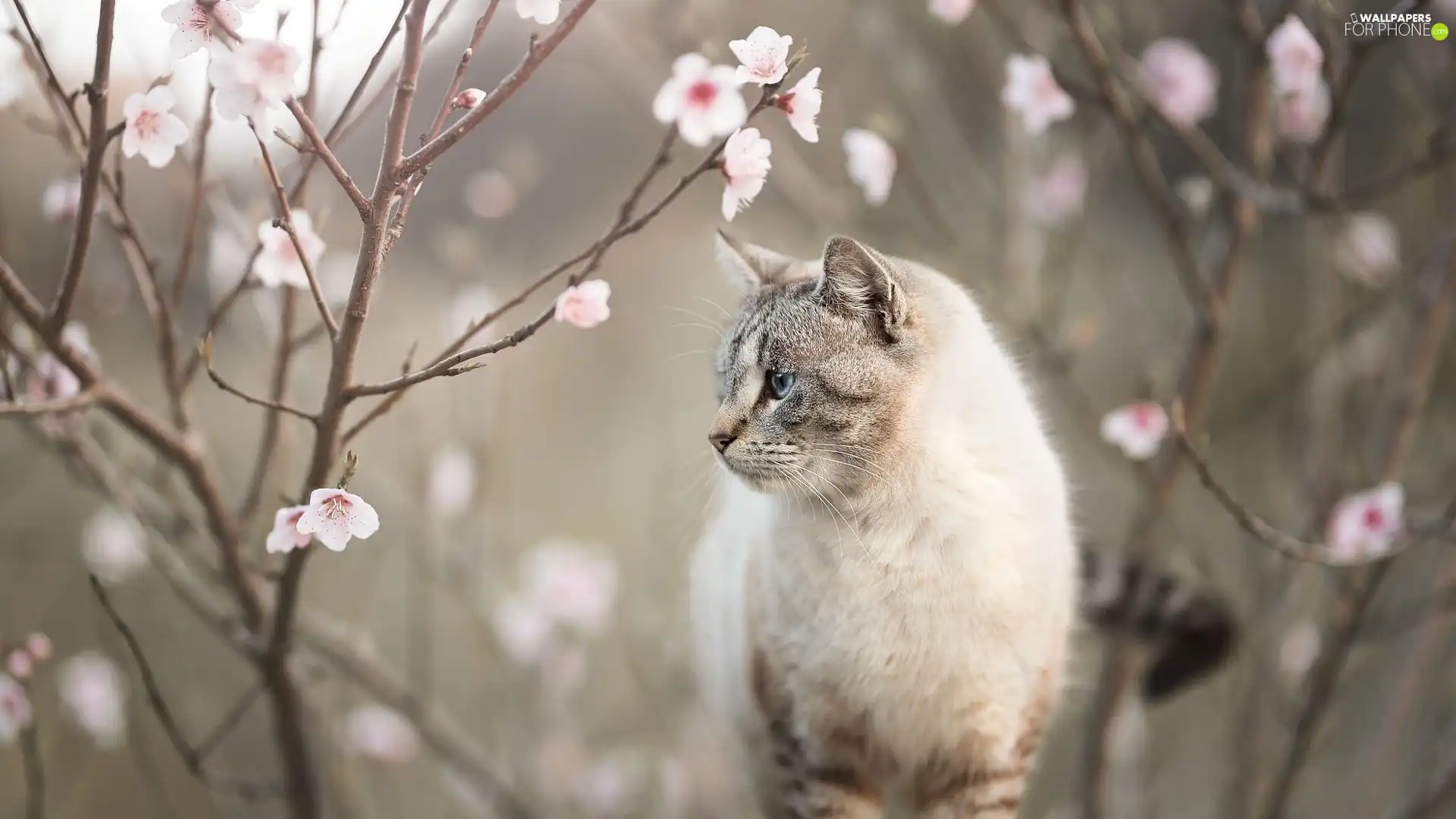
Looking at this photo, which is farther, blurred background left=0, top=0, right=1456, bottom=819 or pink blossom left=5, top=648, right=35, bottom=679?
blurred background left=0, top=0, right=1456, bottom=819

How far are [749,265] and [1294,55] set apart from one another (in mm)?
721

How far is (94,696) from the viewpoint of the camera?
5.11 feet

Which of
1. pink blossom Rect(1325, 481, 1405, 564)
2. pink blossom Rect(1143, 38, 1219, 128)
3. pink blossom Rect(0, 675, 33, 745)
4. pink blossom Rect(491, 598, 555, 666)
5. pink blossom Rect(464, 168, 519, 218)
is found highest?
pink blossom Rect(464, 168, 519, 218)

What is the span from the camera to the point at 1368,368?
194 centimetres

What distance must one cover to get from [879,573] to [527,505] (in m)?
1.53

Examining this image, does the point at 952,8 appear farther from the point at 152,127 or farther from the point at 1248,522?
the point at 152,127

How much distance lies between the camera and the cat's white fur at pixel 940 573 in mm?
973

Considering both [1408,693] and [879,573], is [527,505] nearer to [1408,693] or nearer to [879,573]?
[879,573]

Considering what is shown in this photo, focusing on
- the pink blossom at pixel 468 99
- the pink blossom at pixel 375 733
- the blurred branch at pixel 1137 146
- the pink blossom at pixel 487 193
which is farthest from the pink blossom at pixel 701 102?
the pink blossom at pixel 375 733

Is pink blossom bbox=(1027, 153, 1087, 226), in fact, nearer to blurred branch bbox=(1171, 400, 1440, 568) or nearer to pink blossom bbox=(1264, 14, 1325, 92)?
pink blossom bbox=(1264, 14, 1325, 92)

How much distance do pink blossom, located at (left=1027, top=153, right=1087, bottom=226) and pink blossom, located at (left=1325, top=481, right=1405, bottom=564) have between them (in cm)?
68

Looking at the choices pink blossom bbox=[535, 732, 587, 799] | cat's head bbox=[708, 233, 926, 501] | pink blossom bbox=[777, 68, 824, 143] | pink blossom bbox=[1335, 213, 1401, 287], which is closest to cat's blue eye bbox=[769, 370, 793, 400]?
cat's head bbox=[708, 233, 926, 501]

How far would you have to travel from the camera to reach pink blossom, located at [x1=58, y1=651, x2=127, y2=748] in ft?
5.14

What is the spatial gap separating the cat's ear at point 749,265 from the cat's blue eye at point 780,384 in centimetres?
14
